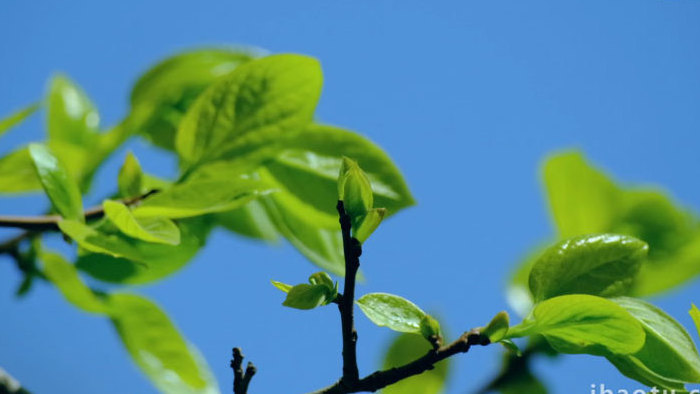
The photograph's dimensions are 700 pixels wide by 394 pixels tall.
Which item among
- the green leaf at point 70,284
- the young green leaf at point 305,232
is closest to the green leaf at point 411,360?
the young green leaf at point 305,232

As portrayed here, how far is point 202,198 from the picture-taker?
34cm

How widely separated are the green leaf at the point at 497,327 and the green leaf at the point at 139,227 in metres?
0.13

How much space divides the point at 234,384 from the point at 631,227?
0.24 meters

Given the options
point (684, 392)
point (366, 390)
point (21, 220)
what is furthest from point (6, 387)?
point (684, 392)

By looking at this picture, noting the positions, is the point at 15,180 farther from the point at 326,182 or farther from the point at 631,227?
the point at 631,227

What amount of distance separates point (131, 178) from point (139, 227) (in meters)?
0.09

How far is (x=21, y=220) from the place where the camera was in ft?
1.16

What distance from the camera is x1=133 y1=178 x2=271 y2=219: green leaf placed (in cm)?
33

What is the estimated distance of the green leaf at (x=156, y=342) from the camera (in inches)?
15.6

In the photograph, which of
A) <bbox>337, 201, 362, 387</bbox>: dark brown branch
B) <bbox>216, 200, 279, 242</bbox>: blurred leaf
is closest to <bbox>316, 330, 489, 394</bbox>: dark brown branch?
<bbox>337, 201, 362, 387</bbox>: dark brown branch

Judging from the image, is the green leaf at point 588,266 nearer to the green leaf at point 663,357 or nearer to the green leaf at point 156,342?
the green leaf at point 663,357

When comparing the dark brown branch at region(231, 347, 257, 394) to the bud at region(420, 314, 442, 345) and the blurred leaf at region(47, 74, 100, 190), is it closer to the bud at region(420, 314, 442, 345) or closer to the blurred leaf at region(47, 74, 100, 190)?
the bud at region(420, 314, 442, 345)

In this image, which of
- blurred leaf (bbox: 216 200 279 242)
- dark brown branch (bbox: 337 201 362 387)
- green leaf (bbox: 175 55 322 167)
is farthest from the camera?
blurred leaf (bbox: 216 200 279 242)

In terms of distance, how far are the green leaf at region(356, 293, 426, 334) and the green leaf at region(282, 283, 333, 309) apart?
0.01 metres
